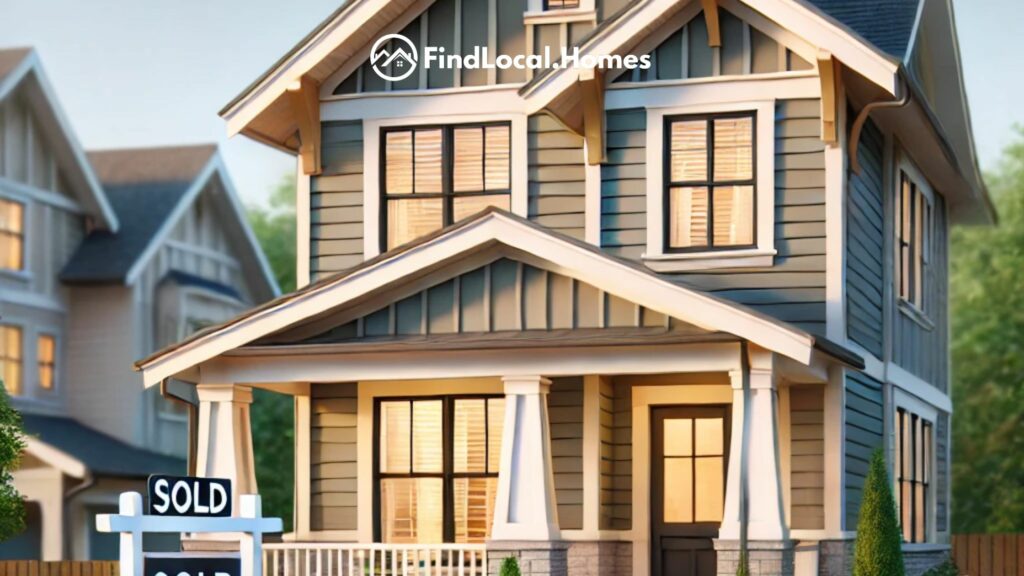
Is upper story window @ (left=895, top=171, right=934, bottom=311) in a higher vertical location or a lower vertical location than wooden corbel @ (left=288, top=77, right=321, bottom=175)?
lower

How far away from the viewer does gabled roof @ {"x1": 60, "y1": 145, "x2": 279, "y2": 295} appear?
3869 centimetres

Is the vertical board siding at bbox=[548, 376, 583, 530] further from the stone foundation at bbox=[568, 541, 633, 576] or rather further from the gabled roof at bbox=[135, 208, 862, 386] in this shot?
the gabled roof at bbox=[135, 208, 862, 386]

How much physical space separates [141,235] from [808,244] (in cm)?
2269

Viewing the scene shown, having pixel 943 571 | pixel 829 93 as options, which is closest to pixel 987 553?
pixel 943 571

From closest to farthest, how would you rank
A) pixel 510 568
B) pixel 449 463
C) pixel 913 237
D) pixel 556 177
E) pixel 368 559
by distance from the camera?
1. pixel 510 568
2. pixel 368 559
3. pixel 449 463
4. pixel 556 177
5. pixel 913 237

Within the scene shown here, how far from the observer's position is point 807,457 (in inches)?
762

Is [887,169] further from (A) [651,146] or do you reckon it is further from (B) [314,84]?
(B) [314,84]

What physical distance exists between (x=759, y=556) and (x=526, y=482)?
2.28 meters

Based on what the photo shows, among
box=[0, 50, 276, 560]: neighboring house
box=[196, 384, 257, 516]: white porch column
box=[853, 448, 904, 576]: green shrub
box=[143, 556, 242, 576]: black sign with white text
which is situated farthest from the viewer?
box=[0, 50, 276, 560]: neighboring house

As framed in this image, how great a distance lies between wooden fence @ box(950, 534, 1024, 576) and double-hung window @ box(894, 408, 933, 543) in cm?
260

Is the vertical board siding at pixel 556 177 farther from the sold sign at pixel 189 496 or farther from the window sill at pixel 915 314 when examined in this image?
the sold sign at pixel 189 496

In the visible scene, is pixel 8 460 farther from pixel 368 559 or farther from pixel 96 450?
pixel 96 450

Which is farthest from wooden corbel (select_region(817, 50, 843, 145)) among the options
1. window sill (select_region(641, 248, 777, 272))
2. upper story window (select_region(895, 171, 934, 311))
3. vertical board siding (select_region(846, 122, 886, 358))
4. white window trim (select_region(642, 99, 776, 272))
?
upper story window (select_region(895, 171, 934, 311))

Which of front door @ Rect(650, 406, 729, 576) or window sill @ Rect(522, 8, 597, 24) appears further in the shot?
window sill @ Rect(522, 8, 597, 24)
